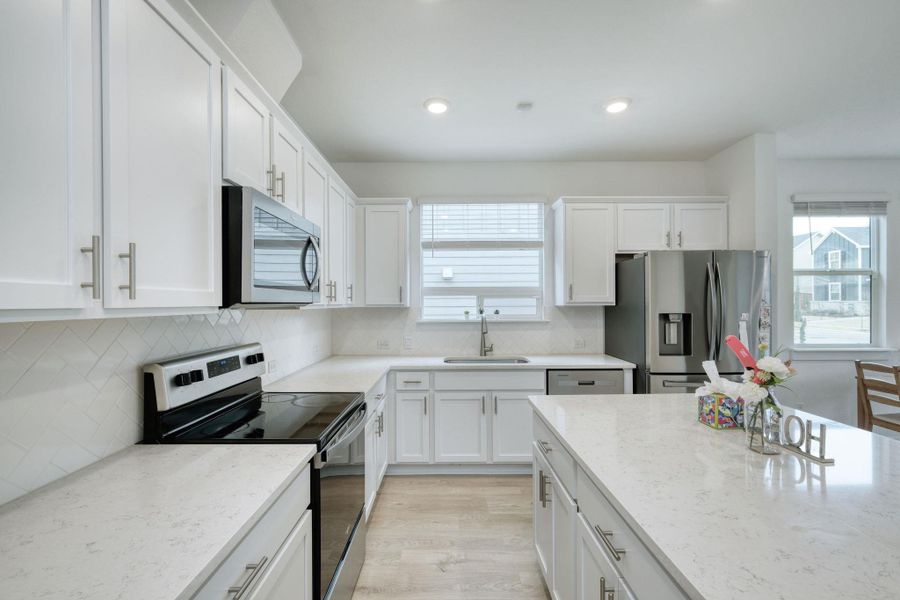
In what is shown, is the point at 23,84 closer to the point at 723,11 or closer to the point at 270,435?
the point at 270,435

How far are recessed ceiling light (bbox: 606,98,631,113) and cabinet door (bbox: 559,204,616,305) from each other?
0.86 meters

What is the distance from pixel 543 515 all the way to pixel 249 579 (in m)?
1.29

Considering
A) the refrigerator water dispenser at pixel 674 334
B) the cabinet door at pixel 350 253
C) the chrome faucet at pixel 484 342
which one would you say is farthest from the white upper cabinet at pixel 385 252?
the refrigerator water dispenser at pixel 674 334

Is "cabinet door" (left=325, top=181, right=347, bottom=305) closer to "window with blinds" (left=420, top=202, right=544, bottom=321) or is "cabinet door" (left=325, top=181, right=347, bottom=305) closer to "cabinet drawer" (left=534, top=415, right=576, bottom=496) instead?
"window with blinds" (left=420, top=202, right=544, bottom=321)

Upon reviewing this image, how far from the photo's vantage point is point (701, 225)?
3.41m

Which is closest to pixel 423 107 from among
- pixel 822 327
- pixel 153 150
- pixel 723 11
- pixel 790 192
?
pixel 723 11

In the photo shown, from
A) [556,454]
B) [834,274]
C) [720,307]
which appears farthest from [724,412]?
[834,274]

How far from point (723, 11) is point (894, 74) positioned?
1455 mm

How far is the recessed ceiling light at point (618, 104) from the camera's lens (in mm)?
2580

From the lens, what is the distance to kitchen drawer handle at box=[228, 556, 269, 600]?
2.85 feet

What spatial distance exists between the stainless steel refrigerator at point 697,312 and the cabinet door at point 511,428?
92cm

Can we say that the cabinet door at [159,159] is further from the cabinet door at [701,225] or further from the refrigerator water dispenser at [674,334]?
the cabinet door at [701,225]

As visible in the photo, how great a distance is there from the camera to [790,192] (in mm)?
3770

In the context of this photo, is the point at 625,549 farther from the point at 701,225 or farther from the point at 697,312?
the point at 701,225
